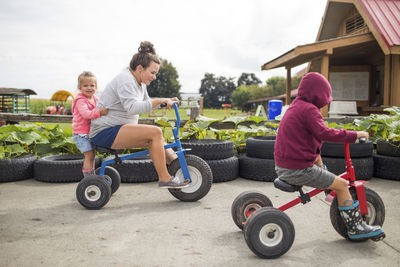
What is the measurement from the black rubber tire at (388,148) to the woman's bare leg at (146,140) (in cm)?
346

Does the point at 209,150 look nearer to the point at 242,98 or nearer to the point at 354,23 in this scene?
the point at 354,23

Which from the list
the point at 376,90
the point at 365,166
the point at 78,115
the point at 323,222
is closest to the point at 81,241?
the point at 78,115

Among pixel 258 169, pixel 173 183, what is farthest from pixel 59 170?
pixel 258 169

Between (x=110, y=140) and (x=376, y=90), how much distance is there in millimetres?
13030

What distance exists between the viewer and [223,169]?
480 cm

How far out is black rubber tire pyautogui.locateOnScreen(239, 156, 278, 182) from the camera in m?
4.83

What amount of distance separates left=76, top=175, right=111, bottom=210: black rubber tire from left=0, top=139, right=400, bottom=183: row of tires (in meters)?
1.05

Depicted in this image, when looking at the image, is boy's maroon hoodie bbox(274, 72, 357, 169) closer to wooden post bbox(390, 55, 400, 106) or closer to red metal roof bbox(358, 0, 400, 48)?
red metal roof bbox(358, 0, 400, 48)

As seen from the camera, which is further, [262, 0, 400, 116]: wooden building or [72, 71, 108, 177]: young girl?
[262, 0, 400, 116]: wooden building

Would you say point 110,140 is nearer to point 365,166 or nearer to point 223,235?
point 223,235

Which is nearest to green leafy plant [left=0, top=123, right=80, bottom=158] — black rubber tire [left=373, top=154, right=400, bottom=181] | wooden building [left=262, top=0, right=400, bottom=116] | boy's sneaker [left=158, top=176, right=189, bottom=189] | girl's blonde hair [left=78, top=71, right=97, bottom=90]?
girl's blonde hair [left=78, top=71, right=97, bottom=90]

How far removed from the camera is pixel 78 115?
12.8 ft

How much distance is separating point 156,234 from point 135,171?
A: 6.40 ft

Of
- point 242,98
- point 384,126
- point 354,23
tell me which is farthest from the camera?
point 242,98
